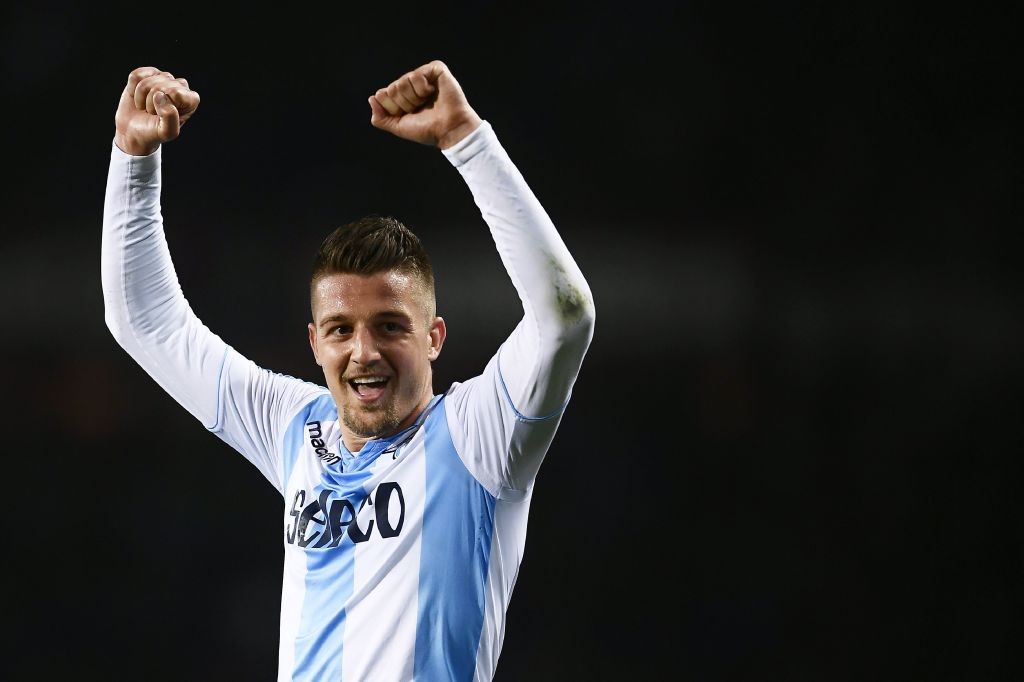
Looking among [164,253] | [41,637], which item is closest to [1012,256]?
[164,253]

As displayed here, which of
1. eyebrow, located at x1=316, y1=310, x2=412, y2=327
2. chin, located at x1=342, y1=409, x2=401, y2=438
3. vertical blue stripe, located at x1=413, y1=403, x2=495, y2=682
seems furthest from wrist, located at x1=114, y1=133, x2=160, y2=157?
vertical blue stripe, located at x1=413, y1=403, x2=495, y2=682

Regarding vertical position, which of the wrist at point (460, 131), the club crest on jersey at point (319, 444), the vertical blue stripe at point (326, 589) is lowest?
the vertical blue stripe at point (326, 589)

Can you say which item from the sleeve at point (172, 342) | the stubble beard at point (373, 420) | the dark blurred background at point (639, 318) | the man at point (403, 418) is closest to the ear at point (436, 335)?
the man at point (403, 418)

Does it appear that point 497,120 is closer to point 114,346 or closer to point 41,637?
point 114,346

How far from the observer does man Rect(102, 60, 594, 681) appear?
3.61 feet

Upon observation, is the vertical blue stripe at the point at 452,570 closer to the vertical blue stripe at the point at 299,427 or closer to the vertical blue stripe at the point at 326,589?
the vertical blue stripe at the point at 326,589

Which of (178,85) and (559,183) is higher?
(559,183)

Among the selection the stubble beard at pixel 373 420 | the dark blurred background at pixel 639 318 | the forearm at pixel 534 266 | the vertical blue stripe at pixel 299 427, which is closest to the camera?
the forearm at pixel 534 266

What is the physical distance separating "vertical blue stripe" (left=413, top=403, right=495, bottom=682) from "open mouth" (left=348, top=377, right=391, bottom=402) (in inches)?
4.6

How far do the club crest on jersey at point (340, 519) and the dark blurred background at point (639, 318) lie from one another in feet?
4.32

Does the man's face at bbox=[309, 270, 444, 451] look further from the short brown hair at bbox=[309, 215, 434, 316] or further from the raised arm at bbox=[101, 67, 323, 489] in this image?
the raised arm at bbox=[101, 67, 323, 489]

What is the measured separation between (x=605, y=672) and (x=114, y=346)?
4.78ft

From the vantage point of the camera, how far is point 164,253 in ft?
4.83

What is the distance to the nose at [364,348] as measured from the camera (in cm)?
127
